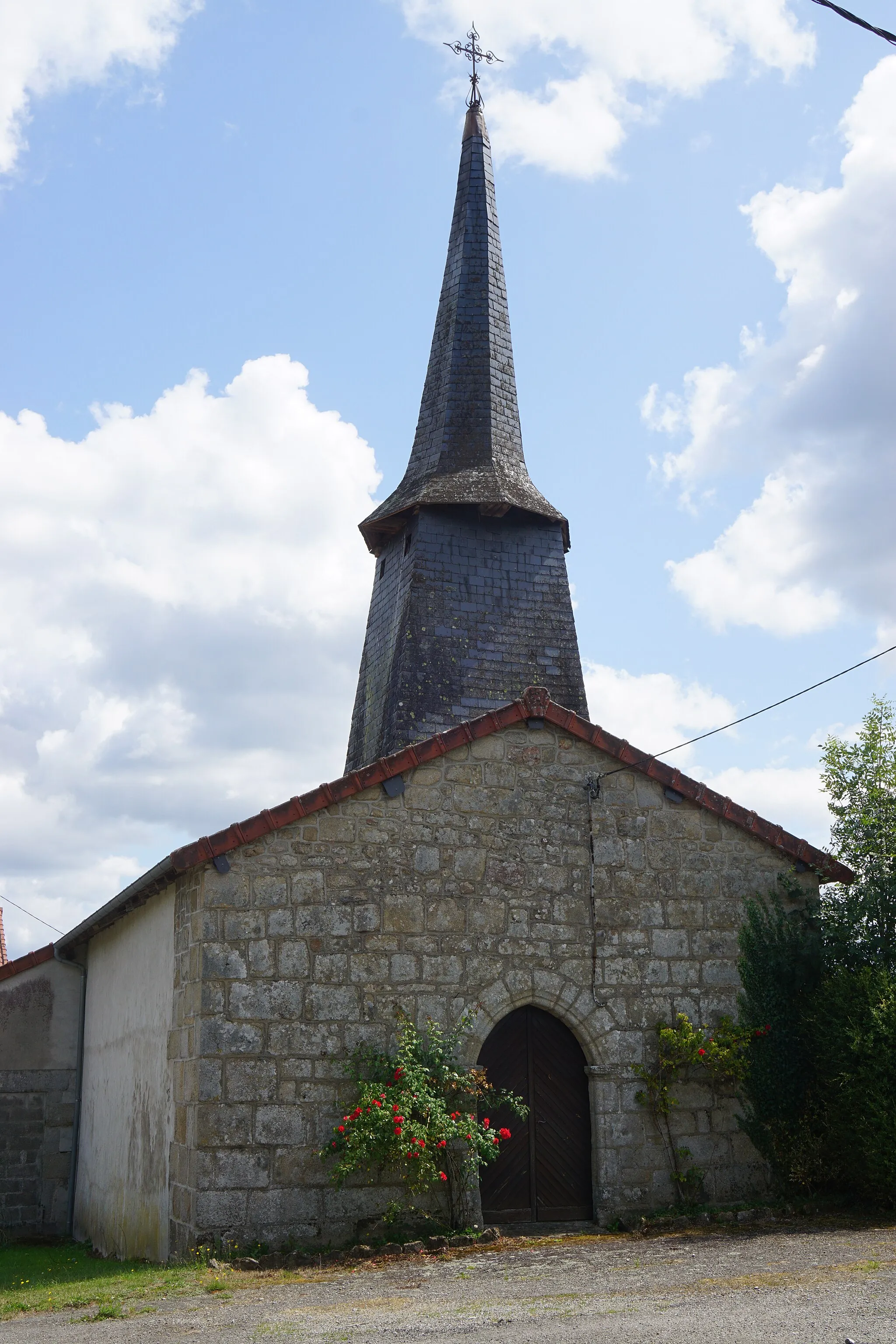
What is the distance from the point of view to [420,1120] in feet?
31.2

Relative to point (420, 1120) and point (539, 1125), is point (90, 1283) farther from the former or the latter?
point (539, 1125)

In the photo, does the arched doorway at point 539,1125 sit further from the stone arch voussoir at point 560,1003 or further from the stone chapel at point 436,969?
the stone arch voussoir at point 560,1003

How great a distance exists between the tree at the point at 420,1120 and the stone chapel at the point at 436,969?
19 cm

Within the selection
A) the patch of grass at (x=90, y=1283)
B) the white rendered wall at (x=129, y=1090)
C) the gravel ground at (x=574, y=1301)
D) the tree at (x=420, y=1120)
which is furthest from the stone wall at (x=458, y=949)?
the gravel ground at (x=574, y=1301)

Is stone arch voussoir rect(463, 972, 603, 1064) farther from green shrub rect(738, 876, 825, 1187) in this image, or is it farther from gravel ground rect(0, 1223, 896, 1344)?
gravel ground rect(0, 1223, 896, 1344)

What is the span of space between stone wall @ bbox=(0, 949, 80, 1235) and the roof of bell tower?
8429mm

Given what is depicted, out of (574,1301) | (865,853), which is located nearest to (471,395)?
(865,853)

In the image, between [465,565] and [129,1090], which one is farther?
[465,565]

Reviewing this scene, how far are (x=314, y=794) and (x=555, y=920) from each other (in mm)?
2413

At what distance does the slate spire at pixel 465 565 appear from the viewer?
17234 millimetres

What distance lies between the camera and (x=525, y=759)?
10922 mm

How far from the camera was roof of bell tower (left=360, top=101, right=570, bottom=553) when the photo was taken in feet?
61.0

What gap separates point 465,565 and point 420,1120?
9996 millimetres

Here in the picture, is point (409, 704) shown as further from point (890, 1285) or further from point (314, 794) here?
point (890, 1285)
